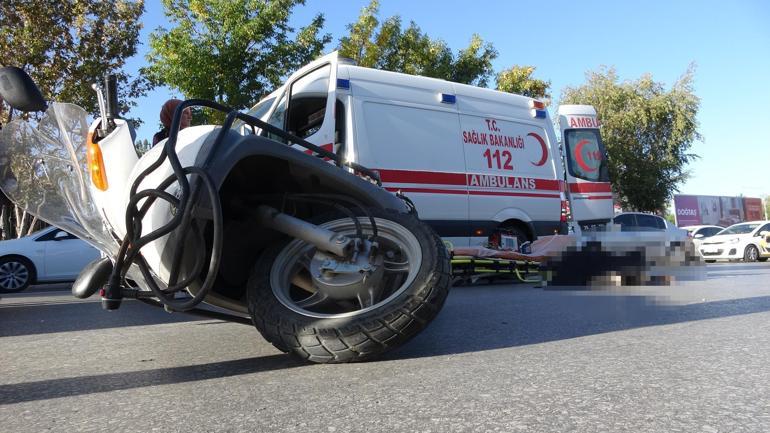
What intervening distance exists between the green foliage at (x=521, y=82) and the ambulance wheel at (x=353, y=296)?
19570mm

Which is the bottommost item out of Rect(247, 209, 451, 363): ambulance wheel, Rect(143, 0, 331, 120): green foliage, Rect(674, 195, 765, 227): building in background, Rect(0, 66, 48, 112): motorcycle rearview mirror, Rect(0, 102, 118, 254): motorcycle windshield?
Rect(247, 209, 451, 363): ambulance wheel

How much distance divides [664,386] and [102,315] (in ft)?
16.4

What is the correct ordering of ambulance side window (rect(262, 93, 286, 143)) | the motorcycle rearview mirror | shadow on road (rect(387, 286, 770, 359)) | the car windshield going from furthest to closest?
1. the car windshield
2. ambulance side window (rect(262, 93, 286, 143))
3. shadow on road (rect(387, 286, 770, 359))
4. the motorcycle rearview mirror

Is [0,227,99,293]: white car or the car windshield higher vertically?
the car windshield

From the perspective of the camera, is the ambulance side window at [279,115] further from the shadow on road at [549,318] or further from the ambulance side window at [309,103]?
the shadow on road at [549,318]

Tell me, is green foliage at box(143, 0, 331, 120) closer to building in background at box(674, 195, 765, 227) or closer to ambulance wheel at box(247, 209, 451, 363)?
ambulance wheel at box(247, 209, 451, 363)

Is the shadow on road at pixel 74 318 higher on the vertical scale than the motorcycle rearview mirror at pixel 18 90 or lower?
lower

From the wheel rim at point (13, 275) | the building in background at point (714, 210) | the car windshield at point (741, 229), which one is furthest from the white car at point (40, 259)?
the building in background at point (714, 210)

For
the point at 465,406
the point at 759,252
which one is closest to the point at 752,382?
the point at 465,406

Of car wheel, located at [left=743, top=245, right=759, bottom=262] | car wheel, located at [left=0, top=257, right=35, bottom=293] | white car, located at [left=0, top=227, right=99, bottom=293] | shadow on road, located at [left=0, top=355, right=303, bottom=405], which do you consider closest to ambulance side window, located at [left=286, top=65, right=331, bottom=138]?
shadow on road, located at [left=0, top=355, right=303, bottom=405]

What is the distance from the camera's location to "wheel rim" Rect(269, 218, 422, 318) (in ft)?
9.50

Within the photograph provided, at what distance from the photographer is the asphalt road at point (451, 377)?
194 cm

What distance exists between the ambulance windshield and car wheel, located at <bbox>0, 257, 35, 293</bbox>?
10.2 meters

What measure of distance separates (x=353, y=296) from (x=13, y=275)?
34.3 feet
